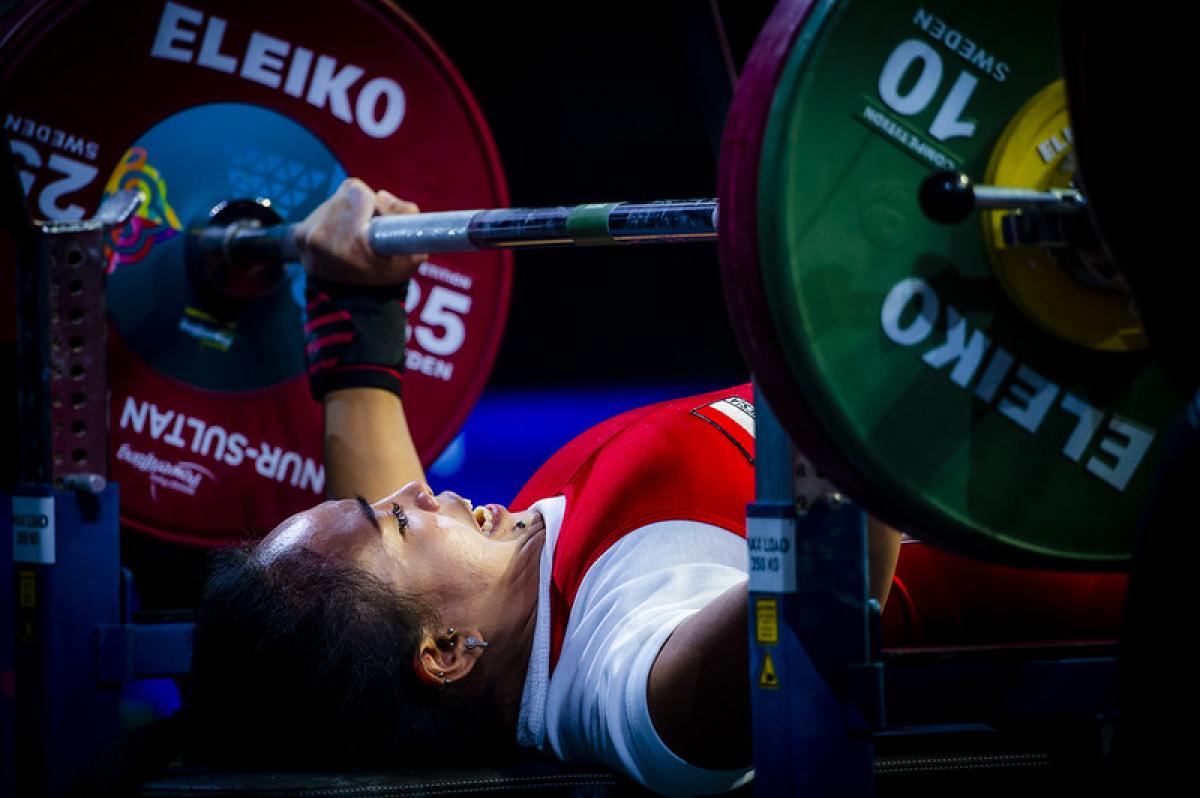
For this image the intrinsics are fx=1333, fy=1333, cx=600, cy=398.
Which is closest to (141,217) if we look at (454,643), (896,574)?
(454,643)

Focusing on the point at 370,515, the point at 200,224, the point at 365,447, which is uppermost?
the point at 200,224

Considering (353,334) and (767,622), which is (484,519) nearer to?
(353,334)

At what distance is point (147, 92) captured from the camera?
252 cm

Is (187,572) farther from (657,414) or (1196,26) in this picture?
(1196,26)

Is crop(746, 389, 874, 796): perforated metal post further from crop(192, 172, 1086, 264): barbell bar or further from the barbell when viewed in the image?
crop(192, 172, 1086, 264): barbell bar

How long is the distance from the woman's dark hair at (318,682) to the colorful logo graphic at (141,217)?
874mm

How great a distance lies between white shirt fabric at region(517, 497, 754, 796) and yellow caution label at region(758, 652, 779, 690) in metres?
0.24

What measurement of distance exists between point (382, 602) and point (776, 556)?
0.79m

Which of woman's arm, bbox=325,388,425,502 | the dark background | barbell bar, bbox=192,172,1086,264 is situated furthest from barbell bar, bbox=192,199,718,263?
the dark background

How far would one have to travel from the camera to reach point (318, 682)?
1.87m

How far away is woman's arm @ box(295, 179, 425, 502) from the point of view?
243 centimetres

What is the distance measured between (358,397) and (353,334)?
12 centimetres

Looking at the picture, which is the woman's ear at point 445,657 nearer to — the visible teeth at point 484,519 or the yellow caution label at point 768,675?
the visible teeth at point 484,519

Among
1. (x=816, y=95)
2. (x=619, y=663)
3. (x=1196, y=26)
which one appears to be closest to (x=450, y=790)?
(x=619, y=663)
